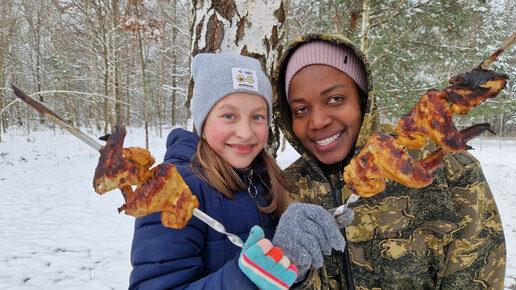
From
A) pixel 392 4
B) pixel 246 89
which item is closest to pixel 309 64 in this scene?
pixel 246 89

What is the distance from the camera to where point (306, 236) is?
44.9 inches

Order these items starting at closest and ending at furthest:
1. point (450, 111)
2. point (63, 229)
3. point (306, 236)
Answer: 1. point (450, 111)
2. point (306, 236)
3. point (63, 229)

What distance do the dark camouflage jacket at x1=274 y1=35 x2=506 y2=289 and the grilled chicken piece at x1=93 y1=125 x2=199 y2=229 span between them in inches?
30.7

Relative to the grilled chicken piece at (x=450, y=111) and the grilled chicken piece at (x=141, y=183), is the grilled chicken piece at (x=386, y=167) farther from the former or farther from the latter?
the grilled chicken piece at (x=141, y=183)

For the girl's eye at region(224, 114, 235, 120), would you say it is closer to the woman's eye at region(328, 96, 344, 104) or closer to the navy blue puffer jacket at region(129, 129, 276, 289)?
the navy blue puffer jacket at region(129, 129, 276, 289)

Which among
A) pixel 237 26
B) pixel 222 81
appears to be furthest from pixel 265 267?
pixel 237 26

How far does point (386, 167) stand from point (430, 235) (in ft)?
2.47

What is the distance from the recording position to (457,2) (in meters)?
6.05

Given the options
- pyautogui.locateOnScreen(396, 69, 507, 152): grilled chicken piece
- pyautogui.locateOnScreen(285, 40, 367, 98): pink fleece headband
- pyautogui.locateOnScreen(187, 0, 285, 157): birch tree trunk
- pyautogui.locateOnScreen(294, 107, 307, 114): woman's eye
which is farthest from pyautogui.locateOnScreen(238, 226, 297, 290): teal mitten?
pyautogui.locateOnScreen(187, 0, 285, 157): birch tree trunk

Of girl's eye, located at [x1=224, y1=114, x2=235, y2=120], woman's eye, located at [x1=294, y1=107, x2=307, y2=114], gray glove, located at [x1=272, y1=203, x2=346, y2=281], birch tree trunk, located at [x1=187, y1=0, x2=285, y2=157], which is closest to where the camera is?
gray glove, located at [x1=272, y1=203, x2=346, y2=281]

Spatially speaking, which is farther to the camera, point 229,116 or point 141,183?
point 229,116

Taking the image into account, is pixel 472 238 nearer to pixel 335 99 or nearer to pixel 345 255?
pixel 345 255

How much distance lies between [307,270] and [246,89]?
3.36ft

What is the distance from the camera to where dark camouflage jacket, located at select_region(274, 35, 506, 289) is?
1.38m
